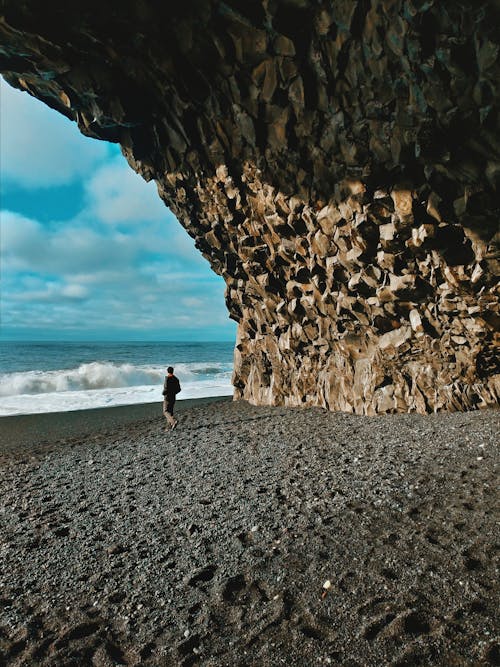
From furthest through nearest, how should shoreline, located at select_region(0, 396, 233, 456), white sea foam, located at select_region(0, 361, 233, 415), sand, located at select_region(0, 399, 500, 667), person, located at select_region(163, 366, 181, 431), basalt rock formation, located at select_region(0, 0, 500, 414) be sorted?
white sea foam, located at select_region(0, 361, 233, 415), person, located at select_region(163, 366, 181, 431), shoreline, located at select_region(0, 396, 233, 456), basalt rock formation, located at select_region(0, 0, 500, 414), sand, located at select_region(0, 399, 500, 667)

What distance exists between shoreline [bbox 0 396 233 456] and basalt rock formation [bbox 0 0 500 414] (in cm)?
795

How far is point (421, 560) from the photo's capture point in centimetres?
481

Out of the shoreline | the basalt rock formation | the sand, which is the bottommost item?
the sand

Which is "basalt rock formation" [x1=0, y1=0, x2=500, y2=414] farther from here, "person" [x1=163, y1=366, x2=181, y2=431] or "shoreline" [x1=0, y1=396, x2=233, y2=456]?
"shoreline" [x1=0, y1=396, x2=233, y2=456]

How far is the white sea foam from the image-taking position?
2474cm

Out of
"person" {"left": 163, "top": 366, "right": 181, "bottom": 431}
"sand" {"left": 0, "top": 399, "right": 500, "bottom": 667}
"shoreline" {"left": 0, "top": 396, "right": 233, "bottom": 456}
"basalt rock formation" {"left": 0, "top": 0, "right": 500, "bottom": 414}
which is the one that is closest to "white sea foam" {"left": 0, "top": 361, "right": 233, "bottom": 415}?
"shoreline" {"left": 0, "top": 396, "right": 233, "bottom": 456}

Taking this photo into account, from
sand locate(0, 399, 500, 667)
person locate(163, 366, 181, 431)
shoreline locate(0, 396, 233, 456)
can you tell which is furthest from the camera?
person locate(163, 366, 181, 431)

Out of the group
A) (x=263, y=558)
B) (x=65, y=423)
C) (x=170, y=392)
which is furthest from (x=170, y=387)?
(x=263, y=558)

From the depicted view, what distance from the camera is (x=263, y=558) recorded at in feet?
17.2

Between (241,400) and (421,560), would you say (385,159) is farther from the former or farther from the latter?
(241,400)

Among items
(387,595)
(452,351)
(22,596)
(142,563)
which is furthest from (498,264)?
(22,596)

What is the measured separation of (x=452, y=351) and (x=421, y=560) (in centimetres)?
893

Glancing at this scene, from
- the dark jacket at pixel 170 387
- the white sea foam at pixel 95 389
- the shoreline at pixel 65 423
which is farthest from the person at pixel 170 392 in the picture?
the white sea foam at pixel 95 389

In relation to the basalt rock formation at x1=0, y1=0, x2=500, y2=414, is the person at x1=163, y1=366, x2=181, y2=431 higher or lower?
lower
